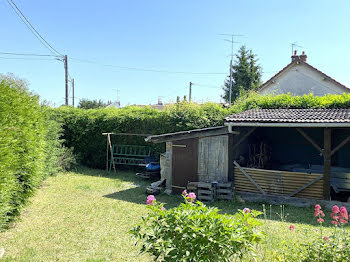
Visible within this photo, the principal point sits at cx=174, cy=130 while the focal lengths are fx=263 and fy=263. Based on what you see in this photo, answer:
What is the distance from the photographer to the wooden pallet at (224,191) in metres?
8.20

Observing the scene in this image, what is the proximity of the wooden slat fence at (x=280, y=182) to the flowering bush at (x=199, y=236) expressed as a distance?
582 centimetres

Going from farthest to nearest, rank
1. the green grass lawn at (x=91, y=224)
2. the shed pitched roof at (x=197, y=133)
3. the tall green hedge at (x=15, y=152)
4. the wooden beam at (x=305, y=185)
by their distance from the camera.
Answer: the shed pitched roof at (x=197, y=133) < the wooden beam at (x=305, y=185) < the tall green hedge at (x=15, y=152) < the green grass lawn at (x=91, y=224)

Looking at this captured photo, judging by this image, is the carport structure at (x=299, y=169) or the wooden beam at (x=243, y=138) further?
the wooden beam at (x=243, y=138)

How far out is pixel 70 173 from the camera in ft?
39.5

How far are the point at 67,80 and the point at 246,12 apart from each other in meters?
16.6

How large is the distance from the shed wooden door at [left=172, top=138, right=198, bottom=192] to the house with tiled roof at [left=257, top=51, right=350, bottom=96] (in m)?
11.2

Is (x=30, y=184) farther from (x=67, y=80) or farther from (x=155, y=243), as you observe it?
(x=67, y=80)

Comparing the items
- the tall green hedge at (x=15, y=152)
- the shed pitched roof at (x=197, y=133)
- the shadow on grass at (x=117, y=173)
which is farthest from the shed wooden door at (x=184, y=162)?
the tall green hedge at (x=15, y=152)

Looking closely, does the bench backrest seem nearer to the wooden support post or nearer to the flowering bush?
the wooden support post

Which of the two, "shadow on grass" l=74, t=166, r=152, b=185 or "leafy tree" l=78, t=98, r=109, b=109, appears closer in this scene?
"shadow on grass" l=74, t=166, r=152, b=185

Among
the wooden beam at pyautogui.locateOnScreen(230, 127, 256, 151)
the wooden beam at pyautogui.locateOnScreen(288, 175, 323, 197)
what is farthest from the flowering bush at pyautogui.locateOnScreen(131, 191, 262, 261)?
the wooden beam at pyautogui.locateOnScreen(288, 175, 323, 197)

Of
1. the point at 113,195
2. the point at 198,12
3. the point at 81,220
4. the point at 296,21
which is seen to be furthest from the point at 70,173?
the point at 296,21

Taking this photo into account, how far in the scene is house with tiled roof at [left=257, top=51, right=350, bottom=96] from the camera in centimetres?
1740

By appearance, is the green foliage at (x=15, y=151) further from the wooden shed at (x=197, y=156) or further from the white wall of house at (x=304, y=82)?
the white wall of house at (x=304, y=82)
